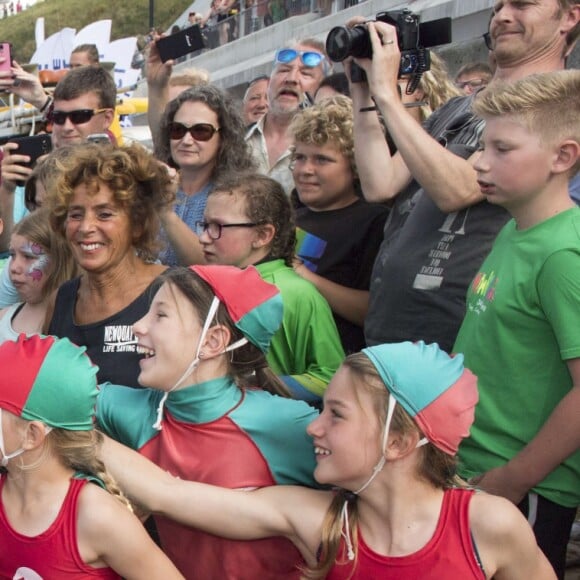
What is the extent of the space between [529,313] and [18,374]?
52.1 inches

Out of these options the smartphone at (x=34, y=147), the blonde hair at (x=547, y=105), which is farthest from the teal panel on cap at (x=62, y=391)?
the smartphone at (x=34, y=147)

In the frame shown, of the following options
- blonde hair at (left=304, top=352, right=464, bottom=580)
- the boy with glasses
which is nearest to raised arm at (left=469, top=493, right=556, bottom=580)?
blonde hair at (left=304, top=352, right=464, bottom=580)

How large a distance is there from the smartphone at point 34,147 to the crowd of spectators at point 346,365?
120cm

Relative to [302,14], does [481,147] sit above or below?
below

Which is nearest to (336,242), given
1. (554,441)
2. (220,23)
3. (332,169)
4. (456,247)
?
(332,169)

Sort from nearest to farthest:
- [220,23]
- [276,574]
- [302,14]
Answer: [276,574]
[302,14]
[220,23]

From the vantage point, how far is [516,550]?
227 cm

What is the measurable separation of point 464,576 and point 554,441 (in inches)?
17.7

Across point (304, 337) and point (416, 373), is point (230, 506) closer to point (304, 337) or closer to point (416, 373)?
point (416, 373)

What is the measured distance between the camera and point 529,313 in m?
2.58

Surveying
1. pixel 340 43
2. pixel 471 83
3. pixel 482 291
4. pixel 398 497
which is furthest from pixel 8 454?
pixel 471 83

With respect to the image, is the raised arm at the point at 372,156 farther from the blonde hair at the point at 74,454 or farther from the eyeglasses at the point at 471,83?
the eyeglasses at the point at 471,83

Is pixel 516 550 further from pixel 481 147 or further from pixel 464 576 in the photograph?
pixel 481 147

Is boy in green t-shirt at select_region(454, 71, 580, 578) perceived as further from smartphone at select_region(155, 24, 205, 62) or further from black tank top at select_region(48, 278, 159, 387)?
smartphone at select_region(155, 24, 205, 62)
